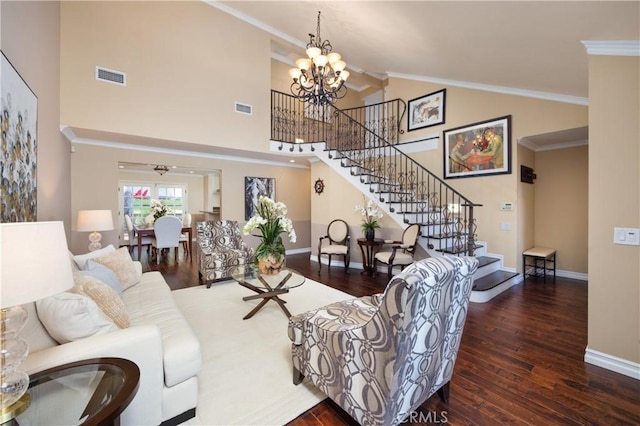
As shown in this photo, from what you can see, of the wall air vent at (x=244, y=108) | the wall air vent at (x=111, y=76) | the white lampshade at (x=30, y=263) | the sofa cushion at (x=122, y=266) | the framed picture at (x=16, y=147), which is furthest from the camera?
the wall air vent at (x=244, y=108)

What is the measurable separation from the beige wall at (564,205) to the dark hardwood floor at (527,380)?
5.58 feet

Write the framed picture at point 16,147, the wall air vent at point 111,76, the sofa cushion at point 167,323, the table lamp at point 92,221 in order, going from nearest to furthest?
the sofa cushion at point 167,323 < the framed picture at point 16,147 < the table lamp at point 92,221 < the wall air vent at point 111,76

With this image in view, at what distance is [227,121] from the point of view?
513cm

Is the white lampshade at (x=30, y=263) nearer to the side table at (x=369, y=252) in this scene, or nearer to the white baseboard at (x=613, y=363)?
the white baseboard at (x=613, y=363)

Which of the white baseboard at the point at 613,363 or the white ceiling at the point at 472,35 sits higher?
the white ceiling at the point at 472,35

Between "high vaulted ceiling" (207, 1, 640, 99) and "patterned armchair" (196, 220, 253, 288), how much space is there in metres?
4.09

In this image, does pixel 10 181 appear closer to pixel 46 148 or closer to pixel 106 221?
pixel 46 148

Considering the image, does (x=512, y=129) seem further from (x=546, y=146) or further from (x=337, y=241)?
(x=337, y=241)

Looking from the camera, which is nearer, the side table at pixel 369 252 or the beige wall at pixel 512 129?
the beige wall at pixel 512 129

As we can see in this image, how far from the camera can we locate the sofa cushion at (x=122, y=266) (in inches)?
107

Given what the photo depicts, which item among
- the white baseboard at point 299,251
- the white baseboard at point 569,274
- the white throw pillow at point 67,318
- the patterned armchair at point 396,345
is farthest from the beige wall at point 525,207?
the white throw pillow at point 67,318

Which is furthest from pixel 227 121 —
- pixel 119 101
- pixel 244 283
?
pixel 244 283

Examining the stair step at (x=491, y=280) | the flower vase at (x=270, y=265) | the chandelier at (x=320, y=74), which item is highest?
the chandelier at (x=320, y=74)

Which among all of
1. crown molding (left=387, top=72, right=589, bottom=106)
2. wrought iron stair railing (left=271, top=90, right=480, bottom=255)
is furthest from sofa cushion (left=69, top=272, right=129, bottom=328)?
crown molding (left=387, top=72, right=589, bottom=106)
